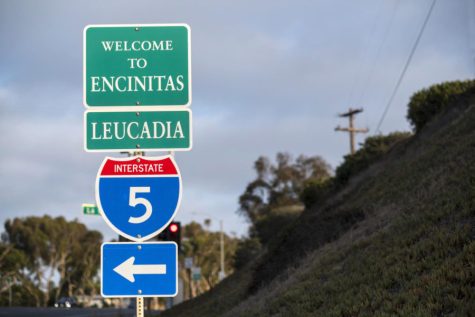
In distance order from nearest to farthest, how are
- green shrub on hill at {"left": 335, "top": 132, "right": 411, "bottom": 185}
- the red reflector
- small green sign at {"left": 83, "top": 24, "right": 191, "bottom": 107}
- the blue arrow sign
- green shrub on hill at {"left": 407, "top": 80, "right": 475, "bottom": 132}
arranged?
the blue arrow sign
small green sign at {"left": 83, "top": 24, "right": 191, "bottom": 107}
the red reflector
green shrub on hill at {"left": 407, "top": 80, "right": 475, "bottom": 132}
green shrub on hill at {"left": 335, "top": 132, "right": 411, "bottom": 185}

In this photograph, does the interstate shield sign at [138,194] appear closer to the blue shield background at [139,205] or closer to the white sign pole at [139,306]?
the blue shield background at [139,205]

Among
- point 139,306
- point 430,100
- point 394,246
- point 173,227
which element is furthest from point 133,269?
point 430,100

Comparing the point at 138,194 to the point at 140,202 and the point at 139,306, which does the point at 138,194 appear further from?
the point at 139,306

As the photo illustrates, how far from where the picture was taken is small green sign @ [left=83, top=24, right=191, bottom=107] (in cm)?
683

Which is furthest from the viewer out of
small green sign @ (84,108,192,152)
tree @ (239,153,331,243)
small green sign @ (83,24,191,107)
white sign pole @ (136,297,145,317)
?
tree @ (239,153,331,243)

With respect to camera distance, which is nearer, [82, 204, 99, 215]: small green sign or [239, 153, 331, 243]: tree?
[82, 204, 99, 215]: small green sign

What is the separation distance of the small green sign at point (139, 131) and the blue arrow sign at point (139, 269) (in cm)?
89

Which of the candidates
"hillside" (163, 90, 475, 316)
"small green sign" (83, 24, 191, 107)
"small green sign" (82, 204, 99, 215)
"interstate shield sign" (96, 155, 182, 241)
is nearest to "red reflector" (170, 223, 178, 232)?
"small green sign" (82, 204, 99, 215)

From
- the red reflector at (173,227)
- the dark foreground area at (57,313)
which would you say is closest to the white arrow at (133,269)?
the red reflector at (173,227)

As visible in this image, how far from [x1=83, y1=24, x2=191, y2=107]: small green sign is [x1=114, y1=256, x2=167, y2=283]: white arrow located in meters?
1.43

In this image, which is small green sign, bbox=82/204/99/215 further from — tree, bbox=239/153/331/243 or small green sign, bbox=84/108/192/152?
tree, bbox=239/153/331/243

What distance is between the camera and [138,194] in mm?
6512

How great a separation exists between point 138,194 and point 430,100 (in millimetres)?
26526

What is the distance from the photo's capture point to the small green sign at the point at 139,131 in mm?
6723
